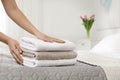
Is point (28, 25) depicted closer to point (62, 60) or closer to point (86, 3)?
point (62, 60)

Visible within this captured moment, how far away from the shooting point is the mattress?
1202 millimetres

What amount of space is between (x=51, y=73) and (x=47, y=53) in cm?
14

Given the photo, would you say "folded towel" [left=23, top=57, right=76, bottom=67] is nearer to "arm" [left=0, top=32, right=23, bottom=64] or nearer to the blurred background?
"arm" [left=0, top=32, right=23, bottom=64]

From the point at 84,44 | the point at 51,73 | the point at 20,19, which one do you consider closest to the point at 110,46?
the point at 20,19

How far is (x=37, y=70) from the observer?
1.24 metres

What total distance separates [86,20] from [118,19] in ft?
2.37

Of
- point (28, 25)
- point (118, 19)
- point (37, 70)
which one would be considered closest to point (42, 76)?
point (37, 70)

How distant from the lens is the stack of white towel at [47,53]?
1329 mm

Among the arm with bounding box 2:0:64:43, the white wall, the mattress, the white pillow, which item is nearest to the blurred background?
the white wall

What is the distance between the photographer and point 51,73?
4.07 feet

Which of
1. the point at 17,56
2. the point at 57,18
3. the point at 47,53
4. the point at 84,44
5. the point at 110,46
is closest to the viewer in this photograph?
the point at 47,53

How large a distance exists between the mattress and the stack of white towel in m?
0.05

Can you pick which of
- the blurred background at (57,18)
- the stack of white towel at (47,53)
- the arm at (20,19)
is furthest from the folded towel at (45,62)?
the blurred background at (57,18)

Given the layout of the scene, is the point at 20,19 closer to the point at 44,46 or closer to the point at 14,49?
the point at 14,49
